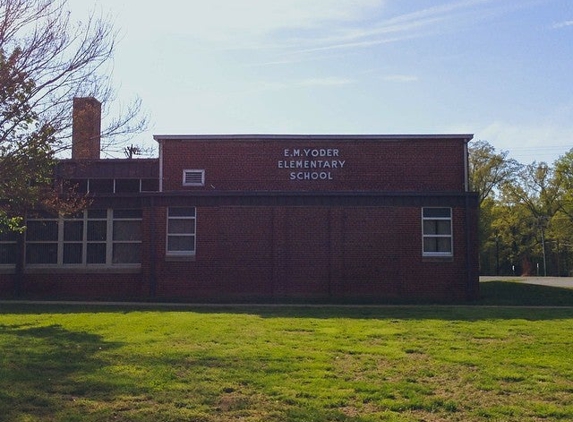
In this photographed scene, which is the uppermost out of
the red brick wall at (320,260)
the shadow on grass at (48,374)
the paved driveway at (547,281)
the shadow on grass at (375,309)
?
the red brick wall at (320,260)

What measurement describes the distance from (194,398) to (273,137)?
62.4 feet

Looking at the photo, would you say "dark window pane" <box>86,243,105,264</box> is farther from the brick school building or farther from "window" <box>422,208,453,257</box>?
"window" <box>422,208,453,257</box>

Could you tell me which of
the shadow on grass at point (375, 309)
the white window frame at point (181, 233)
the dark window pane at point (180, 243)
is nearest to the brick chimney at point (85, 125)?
the shadow on grass at point (375, 309)

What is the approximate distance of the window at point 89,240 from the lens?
2623 cm

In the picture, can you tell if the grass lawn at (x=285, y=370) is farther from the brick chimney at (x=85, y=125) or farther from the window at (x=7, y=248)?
the window at (x=7, y=248)

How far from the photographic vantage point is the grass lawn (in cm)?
731

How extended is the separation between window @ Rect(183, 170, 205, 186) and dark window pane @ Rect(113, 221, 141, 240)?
242 centimetres

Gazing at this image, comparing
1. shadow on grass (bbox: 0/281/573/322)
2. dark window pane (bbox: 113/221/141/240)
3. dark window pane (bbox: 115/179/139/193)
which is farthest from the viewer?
dark window pane (bbox: 115/179/139/193)

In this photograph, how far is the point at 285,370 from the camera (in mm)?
9055

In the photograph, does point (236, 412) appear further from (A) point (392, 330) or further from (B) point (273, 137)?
(B) point (273, 137)

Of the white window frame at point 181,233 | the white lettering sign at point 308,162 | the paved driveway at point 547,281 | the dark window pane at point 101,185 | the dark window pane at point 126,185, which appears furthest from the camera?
the paved driveway at point 547,281

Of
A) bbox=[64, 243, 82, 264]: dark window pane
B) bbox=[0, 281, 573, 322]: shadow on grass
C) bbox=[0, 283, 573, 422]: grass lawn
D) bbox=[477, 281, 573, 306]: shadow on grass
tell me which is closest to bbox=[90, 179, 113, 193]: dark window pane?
bbox=[64, 243, 82, 264]: dark window pane

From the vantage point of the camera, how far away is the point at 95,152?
56.0 ft

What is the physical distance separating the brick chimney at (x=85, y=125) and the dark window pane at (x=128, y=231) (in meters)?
10.4
